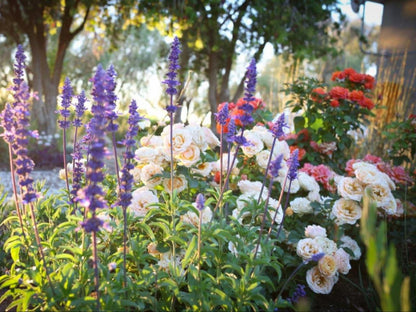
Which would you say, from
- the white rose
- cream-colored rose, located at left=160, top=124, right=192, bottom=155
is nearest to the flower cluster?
the white rose

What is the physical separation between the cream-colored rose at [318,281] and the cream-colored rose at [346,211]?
37cm

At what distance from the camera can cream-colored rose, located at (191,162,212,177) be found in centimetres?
218

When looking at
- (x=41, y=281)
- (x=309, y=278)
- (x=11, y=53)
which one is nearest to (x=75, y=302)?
(x=41, y=281)

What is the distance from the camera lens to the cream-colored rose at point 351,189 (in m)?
2.28

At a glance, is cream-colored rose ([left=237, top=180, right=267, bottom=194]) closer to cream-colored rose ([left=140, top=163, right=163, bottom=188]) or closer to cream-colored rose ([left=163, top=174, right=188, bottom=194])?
cream-colored rose ([left=163, top=174, right=188, bottom=194])

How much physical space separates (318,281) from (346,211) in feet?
1.60

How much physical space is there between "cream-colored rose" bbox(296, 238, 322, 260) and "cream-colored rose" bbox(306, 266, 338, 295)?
0.11m

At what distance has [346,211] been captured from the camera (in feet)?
7.61

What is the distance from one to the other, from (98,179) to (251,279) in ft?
2.55

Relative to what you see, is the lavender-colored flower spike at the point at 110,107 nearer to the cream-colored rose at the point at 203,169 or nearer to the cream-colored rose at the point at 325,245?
the cream-colored rose at the point at 203,169

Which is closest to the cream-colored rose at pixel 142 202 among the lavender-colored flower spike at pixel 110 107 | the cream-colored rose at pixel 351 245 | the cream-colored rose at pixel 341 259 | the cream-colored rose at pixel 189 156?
the cream-colored rose at pixel 189 156

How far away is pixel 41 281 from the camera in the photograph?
4.73 feet

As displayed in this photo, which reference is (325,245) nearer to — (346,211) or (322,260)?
(322,260)

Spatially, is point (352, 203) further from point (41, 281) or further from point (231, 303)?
point (41, 281)
